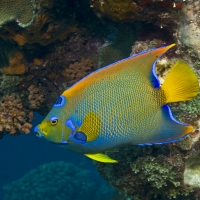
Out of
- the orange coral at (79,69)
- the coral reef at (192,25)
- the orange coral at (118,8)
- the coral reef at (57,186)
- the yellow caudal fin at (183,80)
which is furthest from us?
the coral reef at (57,186)

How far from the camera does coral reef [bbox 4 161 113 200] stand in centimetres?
1507

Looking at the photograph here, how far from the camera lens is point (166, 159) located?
11.7 ft

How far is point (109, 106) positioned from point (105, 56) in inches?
135

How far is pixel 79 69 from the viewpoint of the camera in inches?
224

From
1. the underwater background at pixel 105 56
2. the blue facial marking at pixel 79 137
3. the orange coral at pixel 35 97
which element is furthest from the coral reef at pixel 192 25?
the orange coral at pixel 35 97

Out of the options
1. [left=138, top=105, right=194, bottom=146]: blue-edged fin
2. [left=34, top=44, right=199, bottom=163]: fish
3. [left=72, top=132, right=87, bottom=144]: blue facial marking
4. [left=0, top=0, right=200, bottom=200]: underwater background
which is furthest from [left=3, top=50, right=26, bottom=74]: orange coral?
[left=138, top=105, right=194, bottom=146]: blue-edged fin

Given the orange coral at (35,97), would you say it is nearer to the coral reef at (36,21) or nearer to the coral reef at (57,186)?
the coral reef at (36,21)

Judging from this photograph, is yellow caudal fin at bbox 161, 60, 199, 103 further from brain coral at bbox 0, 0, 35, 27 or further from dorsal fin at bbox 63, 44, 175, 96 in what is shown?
brain coral at bbox 0, 0, 35, 27

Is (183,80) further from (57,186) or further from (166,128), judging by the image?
(57,186)

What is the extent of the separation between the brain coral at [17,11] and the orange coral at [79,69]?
1537mm

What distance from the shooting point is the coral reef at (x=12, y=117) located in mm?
5723

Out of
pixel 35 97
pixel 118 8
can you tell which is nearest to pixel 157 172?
pixel 118 8

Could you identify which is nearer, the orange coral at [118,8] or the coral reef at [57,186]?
the orange coral at [118,8]

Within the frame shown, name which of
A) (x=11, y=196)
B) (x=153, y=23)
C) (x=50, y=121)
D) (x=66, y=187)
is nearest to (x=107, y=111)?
(x=50, y=121)
